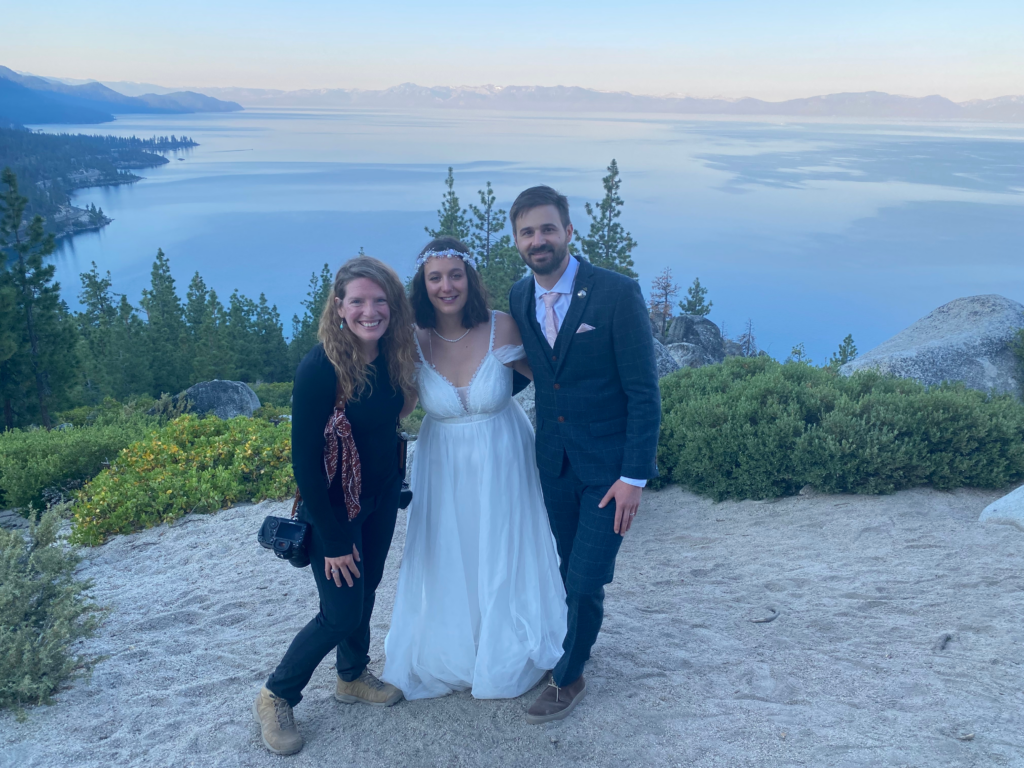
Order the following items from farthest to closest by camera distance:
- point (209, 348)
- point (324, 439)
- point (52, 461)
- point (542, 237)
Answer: point (209, 348) → point (52, 461) → point (542, 237) → point (324, 439)

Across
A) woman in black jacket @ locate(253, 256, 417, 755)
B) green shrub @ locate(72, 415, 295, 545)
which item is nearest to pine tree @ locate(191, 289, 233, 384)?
green shrub @ locate(72, 415, 295, 545)

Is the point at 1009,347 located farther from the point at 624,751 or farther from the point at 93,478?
the point at 93,478

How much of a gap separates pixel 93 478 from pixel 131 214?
490 feet

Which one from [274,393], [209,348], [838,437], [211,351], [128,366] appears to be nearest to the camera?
[838,437]

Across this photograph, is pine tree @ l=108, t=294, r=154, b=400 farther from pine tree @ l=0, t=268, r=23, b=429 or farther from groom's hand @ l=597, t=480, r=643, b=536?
groom's hand @ l=597, t=480, r=643, b=536

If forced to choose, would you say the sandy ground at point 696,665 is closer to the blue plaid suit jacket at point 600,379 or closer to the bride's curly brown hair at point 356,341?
the blue plaid suit jacket at point 600,379

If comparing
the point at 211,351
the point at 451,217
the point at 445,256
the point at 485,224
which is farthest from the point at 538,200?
the point at 211,351

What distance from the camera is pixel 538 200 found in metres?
3.00

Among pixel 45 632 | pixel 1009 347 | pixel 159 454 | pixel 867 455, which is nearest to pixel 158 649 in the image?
pixel 45 632

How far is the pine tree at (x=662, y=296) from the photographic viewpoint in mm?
38875

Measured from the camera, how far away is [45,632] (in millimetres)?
3789

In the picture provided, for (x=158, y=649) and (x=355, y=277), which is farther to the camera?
(x=158, y=649)

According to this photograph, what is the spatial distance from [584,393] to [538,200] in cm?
94

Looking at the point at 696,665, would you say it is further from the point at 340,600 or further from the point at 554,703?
the point at 340,600
